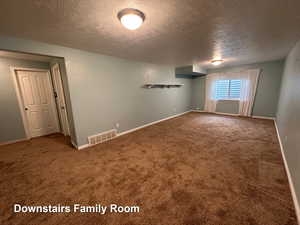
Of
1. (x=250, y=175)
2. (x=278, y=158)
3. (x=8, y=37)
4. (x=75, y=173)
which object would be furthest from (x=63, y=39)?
(x=278, y=158)

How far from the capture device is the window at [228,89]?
5.34 meters

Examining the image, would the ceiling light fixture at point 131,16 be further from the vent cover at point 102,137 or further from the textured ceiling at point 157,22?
the vent cover at point 102,137

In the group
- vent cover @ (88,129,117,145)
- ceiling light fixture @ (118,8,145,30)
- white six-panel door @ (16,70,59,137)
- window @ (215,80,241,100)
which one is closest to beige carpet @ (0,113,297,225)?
vent cover @ (88,129,117,145)

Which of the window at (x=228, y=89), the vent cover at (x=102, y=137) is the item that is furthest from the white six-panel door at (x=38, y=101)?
the window at (x=228, y=89)

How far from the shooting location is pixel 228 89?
5.57 m

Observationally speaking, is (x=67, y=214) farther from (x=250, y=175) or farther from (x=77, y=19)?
(x=250, y=175)

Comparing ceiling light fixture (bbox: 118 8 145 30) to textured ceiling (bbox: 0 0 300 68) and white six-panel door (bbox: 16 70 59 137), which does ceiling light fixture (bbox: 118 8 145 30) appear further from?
white six-panel door (bbox: 16 70 59 137)

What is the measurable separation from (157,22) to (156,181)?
89.5 inches

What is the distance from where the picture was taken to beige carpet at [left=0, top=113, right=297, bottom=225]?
4.20ft

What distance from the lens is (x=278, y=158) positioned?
88.3 inches

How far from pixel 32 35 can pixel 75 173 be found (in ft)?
7.69

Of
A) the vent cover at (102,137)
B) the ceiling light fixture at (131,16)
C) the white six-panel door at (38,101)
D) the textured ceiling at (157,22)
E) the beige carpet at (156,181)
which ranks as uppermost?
the textured ceiling at (157,22)

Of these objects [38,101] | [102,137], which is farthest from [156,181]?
[38,101]

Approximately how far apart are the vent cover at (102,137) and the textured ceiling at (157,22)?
2087 mm
